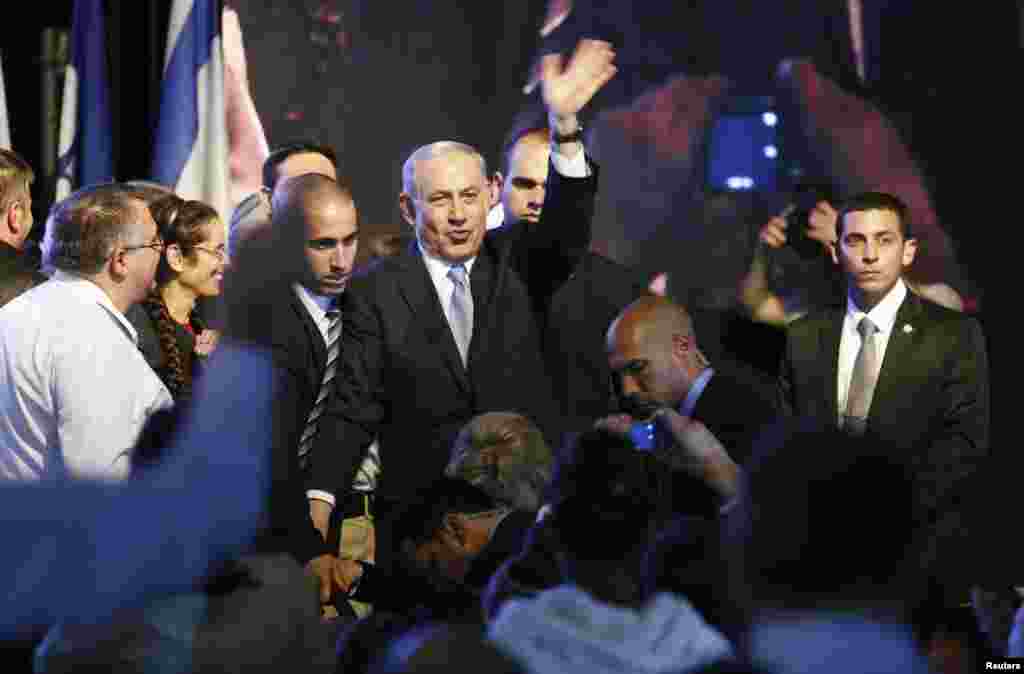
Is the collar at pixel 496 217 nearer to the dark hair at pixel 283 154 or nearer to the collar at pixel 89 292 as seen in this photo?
the dark hair at pixel 283 154

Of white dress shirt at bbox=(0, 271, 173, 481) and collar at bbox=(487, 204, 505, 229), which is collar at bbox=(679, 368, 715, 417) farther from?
collar at bbox=(487, 204, 505, 229)

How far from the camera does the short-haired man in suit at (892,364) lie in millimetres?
4746

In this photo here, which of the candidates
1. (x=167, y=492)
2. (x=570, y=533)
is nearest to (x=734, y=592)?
(x=570, y=533)

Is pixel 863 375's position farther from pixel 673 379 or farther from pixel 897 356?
pixel 673 379

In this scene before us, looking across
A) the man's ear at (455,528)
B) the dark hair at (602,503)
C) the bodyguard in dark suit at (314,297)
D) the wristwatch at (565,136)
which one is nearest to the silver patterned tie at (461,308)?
the bodyguard in dark suit at (314,297)

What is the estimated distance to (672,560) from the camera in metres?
2.36

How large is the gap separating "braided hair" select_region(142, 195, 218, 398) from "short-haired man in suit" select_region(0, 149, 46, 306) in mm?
324

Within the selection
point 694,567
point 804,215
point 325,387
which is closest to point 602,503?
point 694,567

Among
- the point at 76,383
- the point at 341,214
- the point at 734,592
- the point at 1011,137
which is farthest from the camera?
the point at 1011,137

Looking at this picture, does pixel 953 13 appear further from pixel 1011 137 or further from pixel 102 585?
pixel 102 585

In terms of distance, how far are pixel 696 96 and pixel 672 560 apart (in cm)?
506

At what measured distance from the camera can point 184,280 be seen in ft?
15.8

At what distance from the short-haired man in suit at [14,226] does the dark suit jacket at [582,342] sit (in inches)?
54.7

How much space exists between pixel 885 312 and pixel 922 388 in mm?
270
